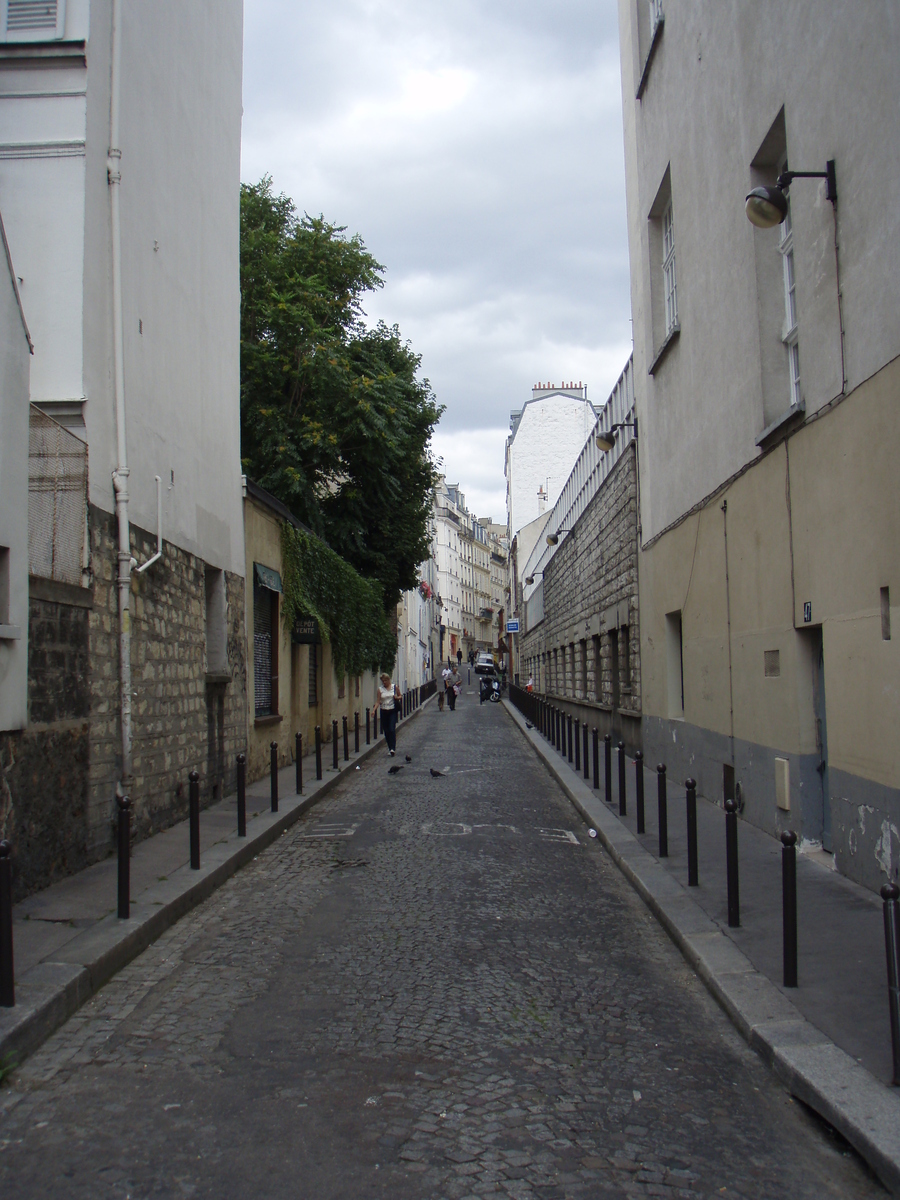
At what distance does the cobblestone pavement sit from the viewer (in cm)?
340

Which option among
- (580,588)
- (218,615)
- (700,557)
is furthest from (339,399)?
(700,557)

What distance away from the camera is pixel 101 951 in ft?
18.5

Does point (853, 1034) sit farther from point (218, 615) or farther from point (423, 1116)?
point (218, 615)

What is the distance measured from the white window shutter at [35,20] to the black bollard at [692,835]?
7924mm

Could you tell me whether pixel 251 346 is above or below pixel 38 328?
above

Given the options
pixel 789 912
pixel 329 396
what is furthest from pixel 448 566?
pixel 789 912

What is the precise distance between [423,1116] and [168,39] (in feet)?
36.1

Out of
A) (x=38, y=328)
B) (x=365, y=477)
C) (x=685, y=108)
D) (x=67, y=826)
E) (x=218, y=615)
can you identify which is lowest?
(x=67, y=826)

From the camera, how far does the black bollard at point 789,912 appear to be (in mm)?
4892

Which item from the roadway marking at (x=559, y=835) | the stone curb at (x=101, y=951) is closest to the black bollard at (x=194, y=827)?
the stone curb at (x=101, y=951)

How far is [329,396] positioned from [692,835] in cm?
1854

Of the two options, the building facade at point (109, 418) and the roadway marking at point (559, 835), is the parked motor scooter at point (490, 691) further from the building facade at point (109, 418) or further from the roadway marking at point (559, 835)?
the roadway marking at point (559, 835)

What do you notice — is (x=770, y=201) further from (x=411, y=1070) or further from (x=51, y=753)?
(x=51, y=753)

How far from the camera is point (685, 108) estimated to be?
12.0 metres
